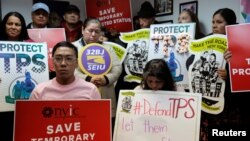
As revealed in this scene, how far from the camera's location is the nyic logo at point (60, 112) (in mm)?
1658

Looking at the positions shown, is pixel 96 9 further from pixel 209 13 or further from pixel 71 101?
pixel 71 101

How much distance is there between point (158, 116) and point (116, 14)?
9.28 ft

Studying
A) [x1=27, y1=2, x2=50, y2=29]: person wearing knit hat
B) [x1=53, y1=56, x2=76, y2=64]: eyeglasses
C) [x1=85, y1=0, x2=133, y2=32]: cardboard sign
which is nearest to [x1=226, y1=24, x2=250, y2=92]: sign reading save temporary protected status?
[x1=53, y1=56, x2=76, y2=64]: eyeglasses

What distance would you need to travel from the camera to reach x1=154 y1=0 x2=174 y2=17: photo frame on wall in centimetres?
462

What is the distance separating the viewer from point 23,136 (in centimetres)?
160

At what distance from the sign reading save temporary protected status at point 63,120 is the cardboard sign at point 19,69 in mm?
747

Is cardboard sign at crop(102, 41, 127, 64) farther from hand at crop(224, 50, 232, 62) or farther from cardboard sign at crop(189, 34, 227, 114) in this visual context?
hand at crop(224, 50, 232, 62)

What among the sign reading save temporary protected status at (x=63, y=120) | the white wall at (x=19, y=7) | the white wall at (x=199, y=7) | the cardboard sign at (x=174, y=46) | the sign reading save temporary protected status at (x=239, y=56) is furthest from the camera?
the white wall at (x=19, y=7)

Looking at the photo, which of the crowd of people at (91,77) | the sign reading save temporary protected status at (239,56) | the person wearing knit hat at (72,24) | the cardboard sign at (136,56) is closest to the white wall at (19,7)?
the person wearing knit hat at (72,24)

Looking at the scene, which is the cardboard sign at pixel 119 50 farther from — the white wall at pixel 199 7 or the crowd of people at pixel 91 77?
the white wall at pixel 199 7

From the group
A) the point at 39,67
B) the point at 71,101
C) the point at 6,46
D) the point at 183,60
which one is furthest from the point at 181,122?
the point at 6,46

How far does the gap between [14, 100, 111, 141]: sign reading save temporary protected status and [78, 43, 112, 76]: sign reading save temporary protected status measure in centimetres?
81

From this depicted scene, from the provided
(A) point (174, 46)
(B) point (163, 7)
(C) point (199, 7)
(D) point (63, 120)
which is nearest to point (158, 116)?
(D) point (63, 120)

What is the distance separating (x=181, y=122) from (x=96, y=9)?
10.7ft
